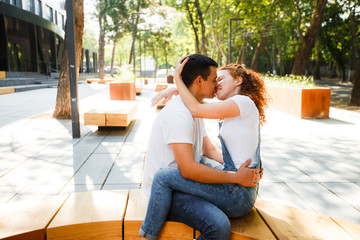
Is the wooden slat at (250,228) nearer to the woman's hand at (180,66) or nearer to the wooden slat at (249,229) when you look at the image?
the wooden slat at (249,229)

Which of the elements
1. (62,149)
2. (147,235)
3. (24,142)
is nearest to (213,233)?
(147,235)

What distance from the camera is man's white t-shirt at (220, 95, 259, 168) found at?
226 centimetres

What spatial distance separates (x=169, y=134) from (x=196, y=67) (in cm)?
56

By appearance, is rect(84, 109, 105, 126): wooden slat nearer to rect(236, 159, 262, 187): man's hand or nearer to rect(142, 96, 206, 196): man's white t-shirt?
rect(142, 96, 206, 196): man's white t-shirt

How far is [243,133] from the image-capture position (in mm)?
2266

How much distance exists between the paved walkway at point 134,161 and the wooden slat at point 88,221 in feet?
5.00

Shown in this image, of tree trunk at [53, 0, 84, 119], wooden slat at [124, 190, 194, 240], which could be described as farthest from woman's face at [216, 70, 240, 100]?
tree trunk at [53, 0, 84, 119]

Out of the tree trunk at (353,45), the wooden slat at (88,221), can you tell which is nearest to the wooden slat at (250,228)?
the wooden slat at (88,221)

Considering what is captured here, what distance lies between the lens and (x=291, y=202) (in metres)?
3.68

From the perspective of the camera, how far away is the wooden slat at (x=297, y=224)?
7.05 ft

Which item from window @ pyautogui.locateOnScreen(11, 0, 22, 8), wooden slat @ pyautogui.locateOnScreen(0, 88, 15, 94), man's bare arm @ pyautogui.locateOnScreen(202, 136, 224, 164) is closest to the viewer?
man's bare arm @ pyautogui.locateOnScreen(202, 136, 224, 164)

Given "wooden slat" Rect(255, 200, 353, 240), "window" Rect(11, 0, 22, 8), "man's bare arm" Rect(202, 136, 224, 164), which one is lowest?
"wooden slat" Rect(255, 200, 353, 240)

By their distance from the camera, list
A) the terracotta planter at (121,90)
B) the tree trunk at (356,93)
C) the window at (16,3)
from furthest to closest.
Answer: the window at (16,3), the terracotta planter at (121,90), the tree trunk at (356,93)

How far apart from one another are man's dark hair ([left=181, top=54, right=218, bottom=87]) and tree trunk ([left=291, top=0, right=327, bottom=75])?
13.7 m
